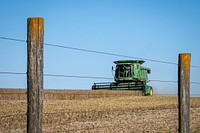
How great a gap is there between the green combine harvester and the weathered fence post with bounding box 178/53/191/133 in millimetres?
20951

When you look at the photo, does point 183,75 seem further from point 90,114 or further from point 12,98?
point 12,98

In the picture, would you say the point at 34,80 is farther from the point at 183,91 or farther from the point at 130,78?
the point at 130,78

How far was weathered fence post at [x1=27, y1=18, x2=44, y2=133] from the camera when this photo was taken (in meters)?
4.16

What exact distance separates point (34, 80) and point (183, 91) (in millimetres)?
2994

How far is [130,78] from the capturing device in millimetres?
27906

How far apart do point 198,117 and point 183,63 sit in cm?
660

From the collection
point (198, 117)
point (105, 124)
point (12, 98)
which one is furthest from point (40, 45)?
point (12, 98)

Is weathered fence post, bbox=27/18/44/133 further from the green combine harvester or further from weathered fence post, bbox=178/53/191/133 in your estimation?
the green combine harvester

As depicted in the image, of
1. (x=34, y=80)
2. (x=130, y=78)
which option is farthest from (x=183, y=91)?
(x=130, y=78)

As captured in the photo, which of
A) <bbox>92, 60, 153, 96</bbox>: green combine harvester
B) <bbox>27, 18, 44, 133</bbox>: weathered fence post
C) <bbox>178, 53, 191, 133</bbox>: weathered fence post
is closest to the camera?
<bbox>27, 18, 44, 133</bbox>: weathered fence post

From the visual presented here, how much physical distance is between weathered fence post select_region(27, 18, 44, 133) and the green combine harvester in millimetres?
23229

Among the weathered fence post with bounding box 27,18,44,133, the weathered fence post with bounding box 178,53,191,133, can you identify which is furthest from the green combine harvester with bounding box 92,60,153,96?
the weathered fence post with bounding box 27,18,44,133

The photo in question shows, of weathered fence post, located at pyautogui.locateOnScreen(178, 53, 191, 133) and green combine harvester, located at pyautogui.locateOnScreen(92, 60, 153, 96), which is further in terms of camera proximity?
green combine harvester, located at pyautogui.locateOnScreen(92, 60, 153, 96)

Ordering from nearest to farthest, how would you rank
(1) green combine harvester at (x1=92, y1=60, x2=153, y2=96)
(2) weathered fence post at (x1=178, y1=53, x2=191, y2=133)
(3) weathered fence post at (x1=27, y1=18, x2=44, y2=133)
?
(3) weathered fence post at (x1=27, y1=18, x2=44, y2=133) → (2) weathered fence post at (x1=178, y1=53, x2=191, y2=133) → (1) green combine harvester at (x1=92, y1=60, x2=153, y2=96)
